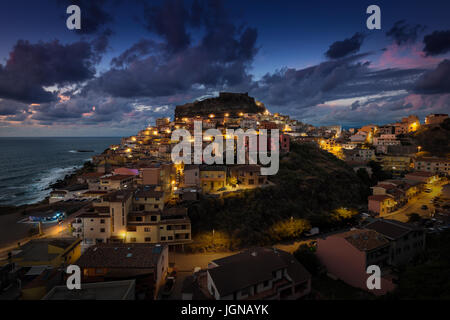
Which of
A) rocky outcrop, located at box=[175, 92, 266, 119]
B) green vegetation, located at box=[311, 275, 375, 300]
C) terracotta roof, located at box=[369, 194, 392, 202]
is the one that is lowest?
green vegetation, located at box=[311, 275, 375, 300]

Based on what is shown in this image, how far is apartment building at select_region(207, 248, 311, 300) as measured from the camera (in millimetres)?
13047

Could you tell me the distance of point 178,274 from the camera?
18.3m

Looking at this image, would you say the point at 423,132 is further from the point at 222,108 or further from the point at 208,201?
the point at 208,201

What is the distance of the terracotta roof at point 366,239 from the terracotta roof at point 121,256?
14.5 meters

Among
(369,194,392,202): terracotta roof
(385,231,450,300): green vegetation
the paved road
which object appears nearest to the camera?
(385,231,450,300): green vegetation

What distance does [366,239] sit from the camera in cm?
1767

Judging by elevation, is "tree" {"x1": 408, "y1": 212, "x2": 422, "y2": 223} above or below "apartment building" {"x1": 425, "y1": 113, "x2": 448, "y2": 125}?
below

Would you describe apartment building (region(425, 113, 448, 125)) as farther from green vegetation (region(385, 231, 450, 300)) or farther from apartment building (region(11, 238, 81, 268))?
apartment building (region(11, 238, 81, 268))

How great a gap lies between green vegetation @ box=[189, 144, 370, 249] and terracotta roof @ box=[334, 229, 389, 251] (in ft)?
26.1

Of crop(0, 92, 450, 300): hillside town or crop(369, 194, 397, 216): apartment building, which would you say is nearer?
crop(0, 92, 450, 300): hillside town

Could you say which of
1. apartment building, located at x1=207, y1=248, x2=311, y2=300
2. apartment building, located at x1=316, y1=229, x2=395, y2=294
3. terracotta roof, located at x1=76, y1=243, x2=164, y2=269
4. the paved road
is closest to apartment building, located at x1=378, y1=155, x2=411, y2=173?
the paved road

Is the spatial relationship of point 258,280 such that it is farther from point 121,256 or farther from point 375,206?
point 375,206

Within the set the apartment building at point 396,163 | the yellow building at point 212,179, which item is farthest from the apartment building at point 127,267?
the apartment building at point 396,163
